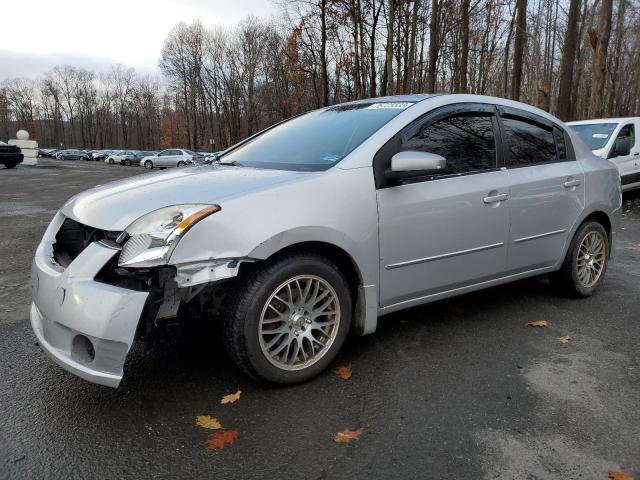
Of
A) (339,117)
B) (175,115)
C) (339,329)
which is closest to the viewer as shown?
(339,329)

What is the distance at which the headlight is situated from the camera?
2291 millimetres

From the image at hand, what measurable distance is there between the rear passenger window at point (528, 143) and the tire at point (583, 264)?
2.46 feet

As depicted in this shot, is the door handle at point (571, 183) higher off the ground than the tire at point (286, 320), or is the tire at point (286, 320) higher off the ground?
the door handle at point (571, 183)

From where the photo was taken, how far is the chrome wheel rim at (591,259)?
4.27m

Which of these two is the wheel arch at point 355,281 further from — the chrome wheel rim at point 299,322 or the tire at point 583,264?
the tire at point 583,264

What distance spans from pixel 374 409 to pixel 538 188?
2.22 metres

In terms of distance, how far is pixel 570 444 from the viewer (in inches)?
88.0

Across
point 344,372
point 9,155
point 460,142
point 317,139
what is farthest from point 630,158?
point 9,155

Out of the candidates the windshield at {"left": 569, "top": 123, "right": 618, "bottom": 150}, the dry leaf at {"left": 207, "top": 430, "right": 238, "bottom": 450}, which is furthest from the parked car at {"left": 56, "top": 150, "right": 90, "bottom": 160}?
the dry leaf at {"left": 207, "top": 430, "right": 238, "bottom": 450}

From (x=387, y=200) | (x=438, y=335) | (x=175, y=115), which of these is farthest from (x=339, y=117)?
(x=175, y=115)

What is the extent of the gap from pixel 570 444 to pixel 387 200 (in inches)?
60.9

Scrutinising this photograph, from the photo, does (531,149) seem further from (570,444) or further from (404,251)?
(570,444)

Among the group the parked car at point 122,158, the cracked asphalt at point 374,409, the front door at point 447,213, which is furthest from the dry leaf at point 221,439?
the parked car at point 122,158

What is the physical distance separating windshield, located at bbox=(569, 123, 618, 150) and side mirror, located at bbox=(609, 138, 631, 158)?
205mm
